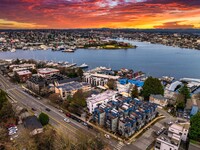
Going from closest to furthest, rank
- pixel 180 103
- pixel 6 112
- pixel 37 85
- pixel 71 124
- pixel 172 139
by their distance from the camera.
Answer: pixel 172 139 < pixel 6 112 < pixel 71 124 < pixel 180 103 < pixel 37 85

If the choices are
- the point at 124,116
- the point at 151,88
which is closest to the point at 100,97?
the point at 124,116

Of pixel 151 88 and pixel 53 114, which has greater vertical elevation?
pixel 151 88

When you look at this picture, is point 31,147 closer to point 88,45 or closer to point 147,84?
point 147,84

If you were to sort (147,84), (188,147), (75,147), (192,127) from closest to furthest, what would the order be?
(75,147) < (188,147) < (192,127) < (147,84)

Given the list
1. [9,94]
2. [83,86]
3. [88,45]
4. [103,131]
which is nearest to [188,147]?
→ [103,131]

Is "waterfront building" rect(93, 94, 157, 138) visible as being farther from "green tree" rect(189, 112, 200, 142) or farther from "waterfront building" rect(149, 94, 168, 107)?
"green tree" rect(189, 112, 200, 142)

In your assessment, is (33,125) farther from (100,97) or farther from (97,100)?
(100,97)

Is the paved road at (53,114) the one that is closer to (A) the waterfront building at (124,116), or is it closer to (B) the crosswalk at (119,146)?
(B) the crosswalk at (119,146)

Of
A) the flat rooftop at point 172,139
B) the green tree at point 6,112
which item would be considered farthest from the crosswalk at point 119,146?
the green tree at point 6,112
